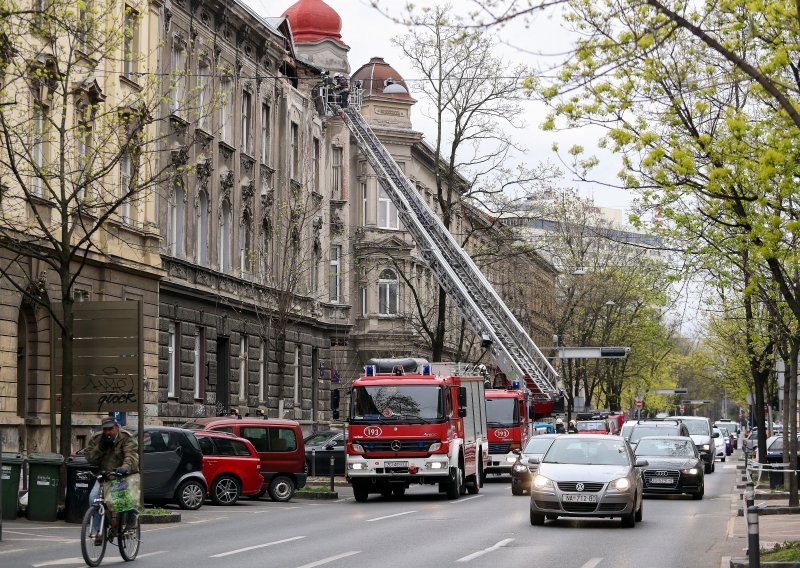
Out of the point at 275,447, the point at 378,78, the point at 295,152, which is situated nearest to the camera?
the point at 275,447

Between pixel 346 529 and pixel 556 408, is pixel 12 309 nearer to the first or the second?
pixel 346 529

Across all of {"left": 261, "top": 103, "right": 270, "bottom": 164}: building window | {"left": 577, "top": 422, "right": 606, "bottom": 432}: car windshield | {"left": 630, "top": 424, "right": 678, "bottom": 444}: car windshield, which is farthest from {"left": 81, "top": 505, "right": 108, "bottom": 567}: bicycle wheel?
{"left": 577, "top": 422, "right": 606, "bottom": 432}: car windshield

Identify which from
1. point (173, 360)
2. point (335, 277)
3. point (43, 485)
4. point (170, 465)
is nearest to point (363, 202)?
point (335, 277)

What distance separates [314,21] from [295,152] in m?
10.2

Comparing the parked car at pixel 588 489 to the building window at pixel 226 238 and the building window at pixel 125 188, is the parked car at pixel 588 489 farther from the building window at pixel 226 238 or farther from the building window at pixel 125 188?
the building window at pixel 226 238

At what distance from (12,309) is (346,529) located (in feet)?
38.5

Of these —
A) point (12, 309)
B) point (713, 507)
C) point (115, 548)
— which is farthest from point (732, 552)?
point (12, 309)

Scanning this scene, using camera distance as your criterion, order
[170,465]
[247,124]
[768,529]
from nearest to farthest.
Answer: [768,529] → [170,465] → [247,124]

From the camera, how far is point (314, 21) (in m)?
62.5

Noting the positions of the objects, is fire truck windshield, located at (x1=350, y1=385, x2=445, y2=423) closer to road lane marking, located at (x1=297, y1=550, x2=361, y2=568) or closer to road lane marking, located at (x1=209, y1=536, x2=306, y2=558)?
road lane marking, located at (x1=209, y1=536, x2=306, y2=558)

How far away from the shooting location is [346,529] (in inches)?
910

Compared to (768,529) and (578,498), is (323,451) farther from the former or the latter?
(768,529)

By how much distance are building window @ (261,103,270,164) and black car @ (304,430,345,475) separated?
1187 cm

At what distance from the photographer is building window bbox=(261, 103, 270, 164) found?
50.7 meters
